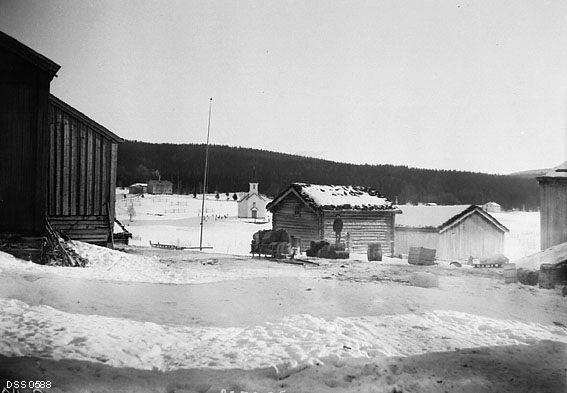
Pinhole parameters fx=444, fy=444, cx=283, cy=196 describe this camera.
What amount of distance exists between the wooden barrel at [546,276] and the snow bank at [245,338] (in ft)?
3.36

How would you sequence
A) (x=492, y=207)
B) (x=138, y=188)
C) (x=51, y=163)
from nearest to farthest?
(x=492, y=207)
(x=138, y=188)
(x=51, y=163)

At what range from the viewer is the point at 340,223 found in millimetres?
5414

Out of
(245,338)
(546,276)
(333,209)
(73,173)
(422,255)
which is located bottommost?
(245,338)

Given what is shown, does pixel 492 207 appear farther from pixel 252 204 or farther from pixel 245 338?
pixel 245 338

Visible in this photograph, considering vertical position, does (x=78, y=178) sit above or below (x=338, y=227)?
above

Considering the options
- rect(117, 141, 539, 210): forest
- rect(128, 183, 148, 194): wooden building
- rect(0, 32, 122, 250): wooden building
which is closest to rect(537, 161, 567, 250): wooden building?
rect(117, 141, 539, 210): forest

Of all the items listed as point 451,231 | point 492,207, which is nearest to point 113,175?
point 451,231

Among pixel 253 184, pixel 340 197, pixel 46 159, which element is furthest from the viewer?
pixel 46 159

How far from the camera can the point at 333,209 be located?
539 centimetres

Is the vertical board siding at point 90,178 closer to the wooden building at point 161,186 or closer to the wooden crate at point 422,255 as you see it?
the wooden building at point 161,186

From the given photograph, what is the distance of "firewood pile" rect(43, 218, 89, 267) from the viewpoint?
6152 millimetres

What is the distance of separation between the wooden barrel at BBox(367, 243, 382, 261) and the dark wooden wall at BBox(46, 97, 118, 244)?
12.2ft

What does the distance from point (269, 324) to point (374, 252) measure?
2.25 m

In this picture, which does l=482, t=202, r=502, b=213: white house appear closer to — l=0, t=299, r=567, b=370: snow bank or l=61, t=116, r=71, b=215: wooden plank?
l=0, t=299, r=567, b=370: snow bank
